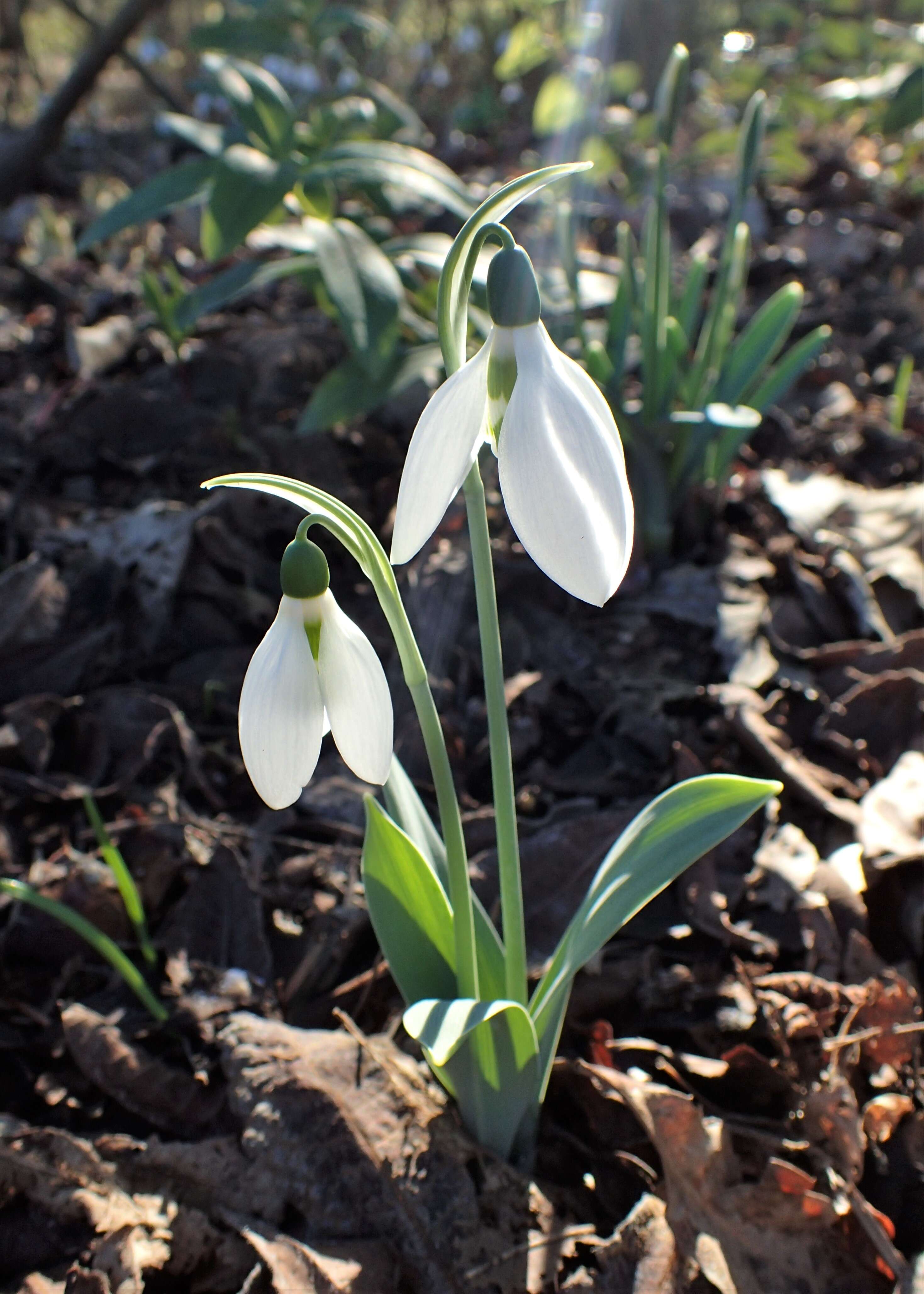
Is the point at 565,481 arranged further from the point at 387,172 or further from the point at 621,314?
the point at 387,172

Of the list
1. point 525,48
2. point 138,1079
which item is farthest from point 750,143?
point 525,48

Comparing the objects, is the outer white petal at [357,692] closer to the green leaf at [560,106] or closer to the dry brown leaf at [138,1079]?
the dry brown leaf at [138,1079]

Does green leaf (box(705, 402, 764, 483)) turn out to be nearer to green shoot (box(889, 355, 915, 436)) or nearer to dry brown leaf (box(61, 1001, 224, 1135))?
green shoot (box(889, 355, 915, 436))

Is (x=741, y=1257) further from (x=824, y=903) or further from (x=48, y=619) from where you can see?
(x=48, y=619)

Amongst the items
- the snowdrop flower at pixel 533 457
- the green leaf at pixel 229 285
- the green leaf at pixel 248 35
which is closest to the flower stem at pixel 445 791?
the snowdrop flower at pixel 533 457

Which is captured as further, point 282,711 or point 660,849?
point 660,849
